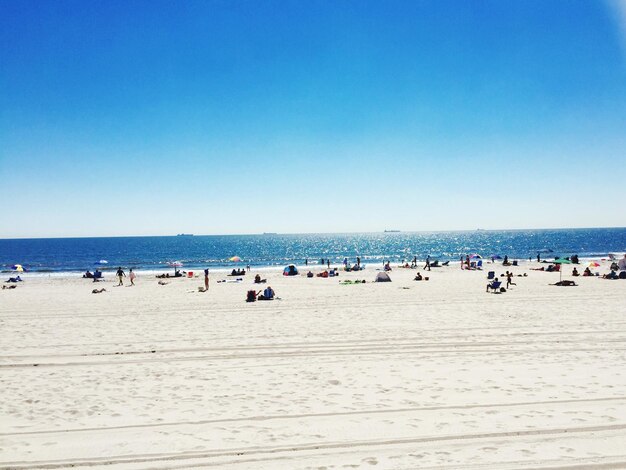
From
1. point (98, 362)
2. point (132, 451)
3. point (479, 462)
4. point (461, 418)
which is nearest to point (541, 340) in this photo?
point (461, 418)

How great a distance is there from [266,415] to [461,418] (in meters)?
3.16

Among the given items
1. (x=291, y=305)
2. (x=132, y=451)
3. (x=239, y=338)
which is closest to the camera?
(x=132, y=451)

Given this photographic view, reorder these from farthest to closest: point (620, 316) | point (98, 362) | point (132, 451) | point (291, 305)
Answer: point (291, 305) → point (620, 316) → point (98, 362) → point (132, 451)

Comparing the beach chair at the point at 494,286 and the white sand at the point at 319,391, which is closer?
the white sand at the point at 319,391

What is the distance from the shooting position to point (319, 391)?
8.11 meters

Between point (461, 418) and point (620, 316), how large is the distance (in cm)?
1199

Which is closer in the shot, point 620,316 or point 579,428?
point 579,428

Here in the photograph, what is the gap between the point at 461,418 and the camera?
6.74 metres

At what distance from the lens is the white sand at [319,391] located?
5.72 metres

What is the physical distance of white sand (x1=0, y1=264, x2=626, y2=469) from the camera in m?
5.72

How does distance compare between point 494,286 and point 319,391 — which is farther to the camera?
point 494,286

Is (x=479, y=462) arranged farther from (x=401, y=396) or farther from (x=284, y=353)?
(x=284, y=353)

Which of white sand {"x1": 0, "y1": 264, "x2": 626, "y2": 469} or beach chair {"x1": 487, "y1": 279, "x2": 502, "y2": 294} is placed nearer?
white sand {"x1": 0, "y1": 264, "x2": 626, "y2": 469}

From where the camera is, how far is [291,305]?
64.5ft
